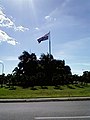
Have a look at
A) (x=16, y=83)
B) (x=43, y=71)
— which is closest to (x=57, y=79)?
(x=43, y=71)

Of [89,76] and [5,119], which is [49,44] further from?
[89,76]

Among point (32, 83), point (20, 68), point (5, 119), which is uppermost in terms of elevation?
point (20, 68)

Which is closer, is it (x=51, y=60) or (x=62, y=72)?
(x=51, y=60)

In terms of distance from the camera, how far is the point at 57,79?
273 feet

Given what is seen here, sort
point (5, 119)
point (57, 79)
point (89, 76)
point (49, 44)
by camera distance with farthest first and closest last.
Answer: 1. point (89, 76)
2. point (57, 79)
3. point (49, 44)
4. point (5, 119)

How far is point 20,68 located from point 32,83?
1981 centimetres

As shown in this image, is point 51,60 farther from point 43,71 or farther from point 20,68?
point 20,68

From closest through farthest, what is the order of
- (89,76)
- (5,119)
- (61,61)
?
(5,119), (61,61), (89,76)

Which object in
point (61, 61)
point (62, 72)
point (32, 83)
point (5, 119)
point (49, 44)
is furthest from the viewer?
point (61, 61)

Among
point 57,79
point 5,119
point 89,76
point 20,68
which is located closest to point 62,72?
point 57,79

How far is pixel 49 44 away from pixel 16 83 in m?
20.1

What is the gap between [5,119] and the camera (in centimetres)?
1056

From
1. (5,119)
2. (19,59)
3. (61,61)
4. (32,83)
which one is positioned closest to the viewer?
(5,119)

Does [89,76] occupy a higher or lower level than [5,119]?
higher
